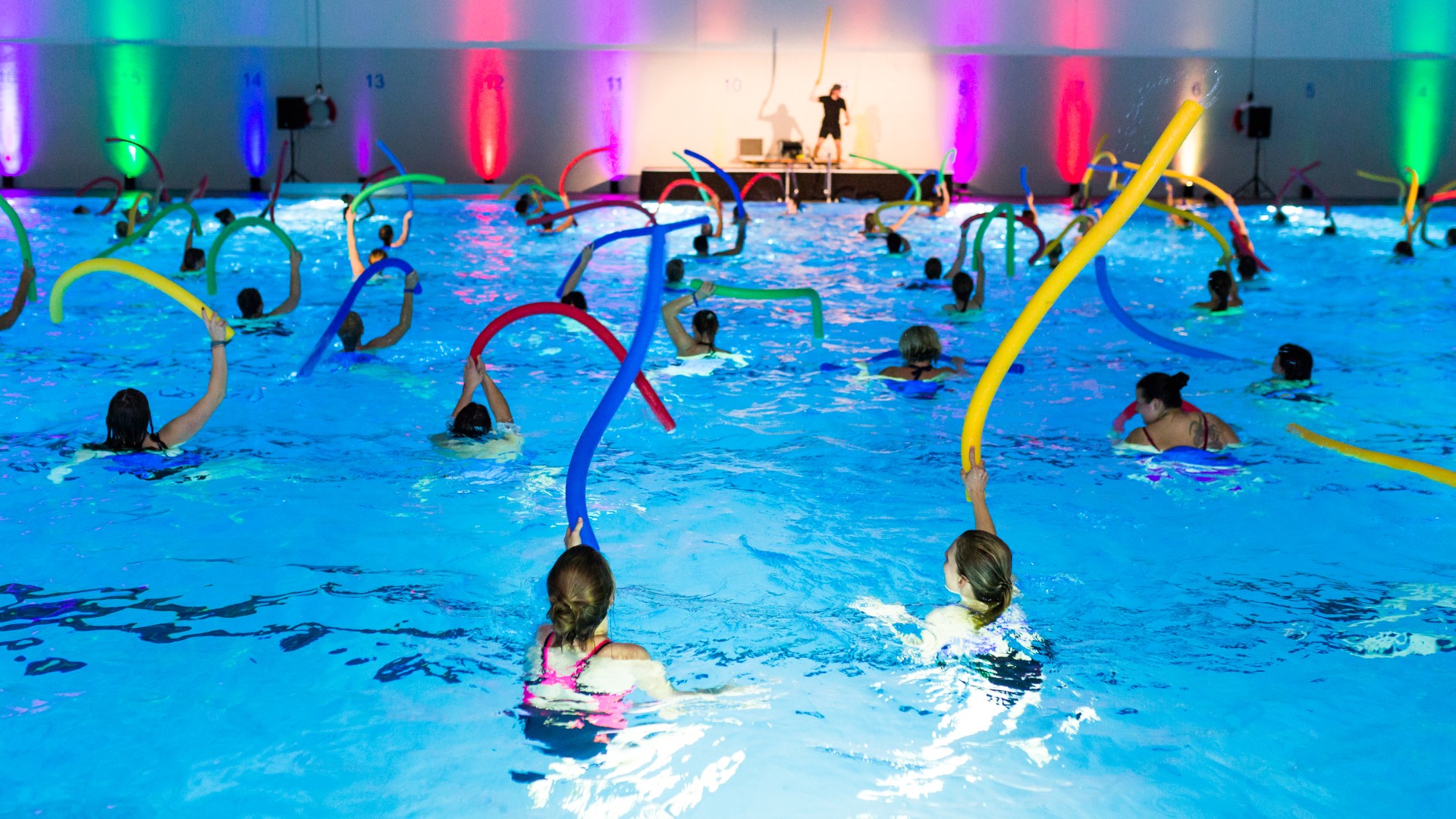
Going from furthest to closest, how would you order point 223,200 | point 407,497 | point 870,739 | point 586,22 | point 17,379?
point 586,22
point 223,200
point 17,379
point 407,497
point 870,739

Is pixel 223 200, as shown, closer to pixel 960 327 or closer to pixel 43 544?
pixel 960 327

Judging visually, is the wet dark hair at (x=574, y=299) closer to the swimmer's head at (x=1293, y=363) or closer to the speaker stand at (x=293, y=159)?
the swimmer's head at (x=1293, y=363)

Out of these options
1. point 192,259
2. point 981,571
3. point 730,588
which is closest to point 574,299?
point 730,588

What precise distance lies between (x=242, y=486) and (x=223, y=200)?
67.9 ft

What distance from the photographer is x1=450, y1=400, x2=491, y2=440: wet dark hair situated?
816cm

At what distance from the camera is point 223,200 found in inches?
1034

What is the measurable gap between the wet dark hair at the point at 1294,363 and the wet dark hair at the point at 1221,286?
4.16m

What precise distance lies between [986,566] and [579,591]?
1.65 metres

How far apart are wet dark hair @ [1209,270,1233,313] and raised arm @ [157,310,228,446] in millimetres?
10771

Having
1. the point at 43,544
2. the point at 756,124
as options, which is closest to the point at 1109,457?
the point at 43,544

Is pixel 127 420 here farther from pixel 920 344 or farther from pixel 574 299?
pixel 920 344

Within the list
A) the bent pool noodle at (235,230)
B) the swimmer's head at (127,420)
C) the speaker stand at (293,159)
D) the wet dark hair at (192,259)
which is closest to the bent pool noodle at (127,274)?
the swimmer's head at (127,420)

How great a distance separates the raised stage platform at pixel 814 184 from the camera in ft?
90.6

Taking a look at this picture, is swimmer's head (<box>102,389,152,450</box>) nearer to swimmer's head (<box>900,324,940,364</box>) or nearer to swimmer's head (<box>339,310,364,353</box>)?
swimmer's head (<box>339,310,364,353</box>)
